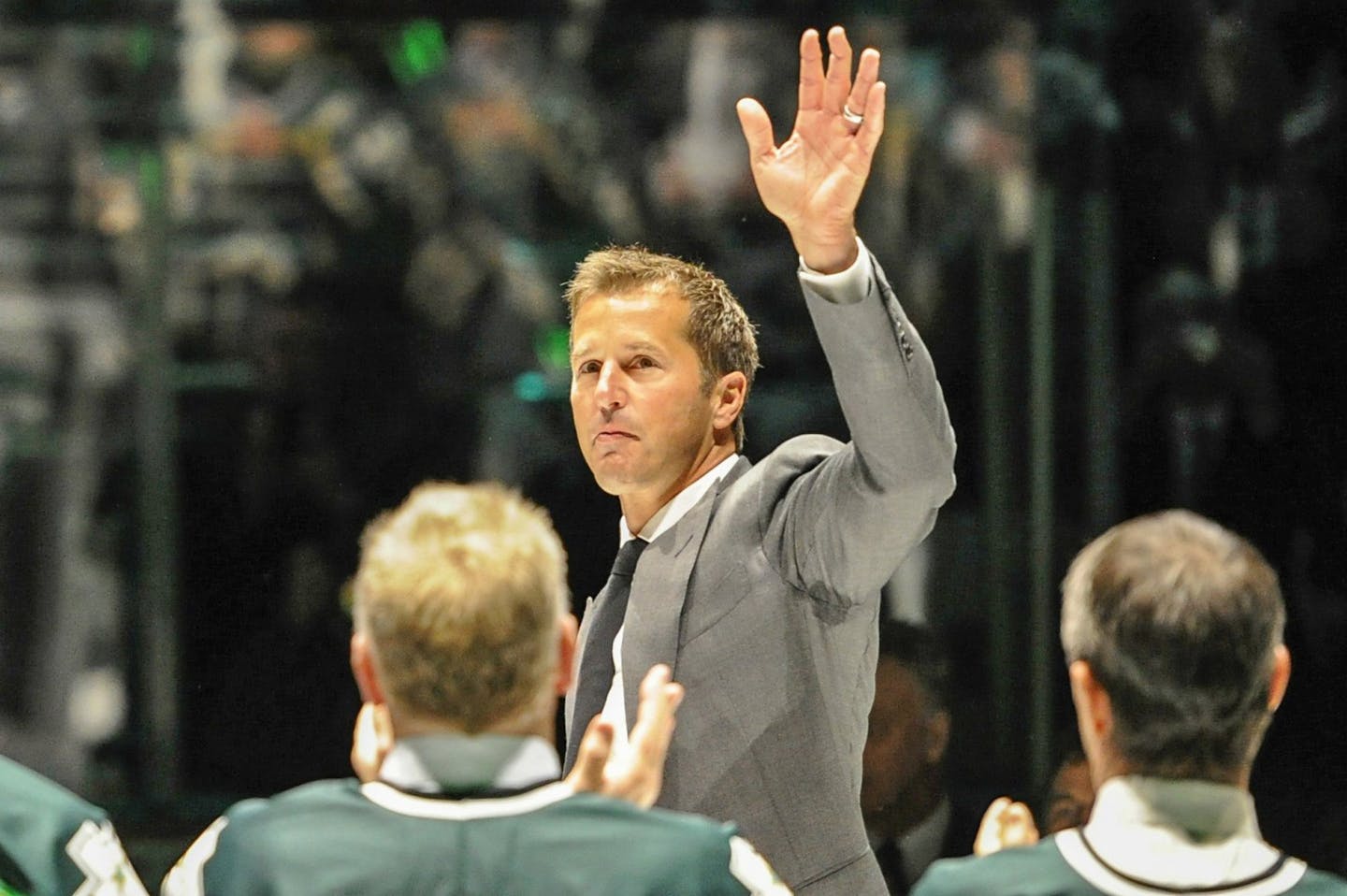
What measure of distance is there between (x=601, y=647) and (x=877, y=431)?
0.50 m

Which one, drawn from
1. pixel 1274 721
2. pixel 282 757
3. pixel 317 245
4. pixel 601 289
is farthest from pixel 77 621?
pixel 1274 721

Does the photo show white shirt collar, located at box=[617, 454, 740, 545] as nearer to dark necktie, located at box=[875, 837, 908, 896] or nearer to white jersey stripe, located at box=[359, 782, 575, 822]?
white jersey stripe, located at box=[359, 782, 575, 822]

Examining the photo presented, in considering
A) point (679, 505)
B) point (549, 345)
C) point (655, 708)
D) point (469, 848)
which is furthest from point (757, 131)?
point (549, 345)

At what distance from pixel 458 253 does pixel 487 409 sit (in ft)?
1.03

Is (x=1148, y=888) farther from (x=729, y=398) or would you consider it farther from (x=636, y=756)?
(x=729, y=398)

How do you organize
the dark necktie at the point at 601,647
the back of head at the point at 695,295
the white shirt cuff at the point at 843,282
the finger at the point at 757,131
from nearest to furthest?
the white shirt cuff at the point at 843,282 < the finger at the point at 757,131 < the dark necktie at the point at 601,647 < the back of head at the point at 695,295

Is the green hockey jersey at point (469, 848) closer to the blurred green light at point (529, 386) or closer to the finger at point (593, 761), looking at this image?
the finger at point (593, 761)

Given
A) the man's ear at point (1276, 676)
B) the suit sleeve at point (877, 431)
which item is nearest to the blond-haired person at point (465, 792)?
the man's ear at point (1276, 676)

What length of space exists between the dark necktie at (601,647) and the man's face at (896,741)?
1281 millimetres

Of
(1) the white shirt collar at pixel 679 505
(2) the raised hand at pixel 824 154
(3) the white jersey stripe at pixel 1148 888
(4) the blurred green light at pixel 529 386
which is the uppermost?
(2) the raised hand at pixel 824 154

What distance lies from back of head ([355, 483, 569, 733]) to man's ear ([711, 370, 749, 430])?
0.96 metres

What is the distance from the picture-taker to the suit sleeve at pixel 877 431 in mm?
1958

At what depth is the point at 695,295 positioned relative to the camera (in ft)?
7.88

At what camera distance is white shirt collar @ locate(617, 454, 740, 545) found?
2291 millimetres
